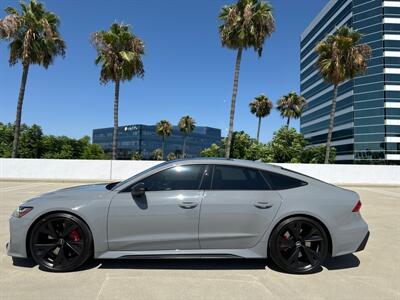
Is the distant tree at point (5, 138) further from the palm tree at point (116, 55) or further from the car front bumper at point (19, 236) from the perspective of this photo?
the car front bumper at point (19, 236)

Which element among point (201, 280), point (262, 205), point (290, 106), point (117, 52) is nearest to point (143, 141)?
point (290, 106)

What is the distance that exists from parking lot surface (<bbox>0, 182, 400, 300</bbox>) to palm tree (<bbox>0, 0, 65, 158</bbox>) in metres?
21.0

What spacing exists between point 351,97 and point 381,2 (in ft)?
61.7

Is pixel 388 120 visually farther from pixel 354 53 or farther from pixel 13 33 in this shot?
pixel 13 33

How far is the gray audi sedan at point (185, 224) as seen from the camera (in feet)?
13.1

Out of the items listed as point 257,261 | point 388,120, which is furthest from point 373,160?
point 257,261

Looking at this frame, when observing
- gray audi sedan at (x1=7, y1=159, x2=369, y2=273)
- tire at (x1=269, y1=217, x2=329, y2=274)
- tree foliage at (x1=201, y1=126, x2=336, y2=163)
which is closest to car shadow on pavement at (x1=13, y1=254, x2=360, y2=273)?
tire at (x1=269, y1=217, x2=329, y2=274)

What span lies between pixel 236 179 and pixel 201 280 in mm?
1315

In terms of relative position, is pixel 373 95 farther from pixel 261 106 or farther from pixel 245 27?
pixel 245 27

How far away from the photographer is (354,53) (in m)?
23.4

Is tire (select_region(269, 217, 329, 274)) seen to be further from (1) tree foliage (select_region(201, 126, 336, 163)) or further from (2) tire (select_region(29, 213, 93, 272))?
(1) tree foliage (select_region(201, 126, 336, 163))

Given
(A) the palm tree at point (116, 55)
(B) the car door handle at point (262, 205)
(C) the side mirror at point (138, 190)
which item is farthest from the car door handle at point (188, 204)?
(A) the palm tree at point (116, 55)

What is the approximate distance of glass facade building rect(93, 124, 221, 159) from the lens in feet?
424

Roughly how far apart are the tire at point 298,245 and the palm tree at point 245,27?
60.1 ft
